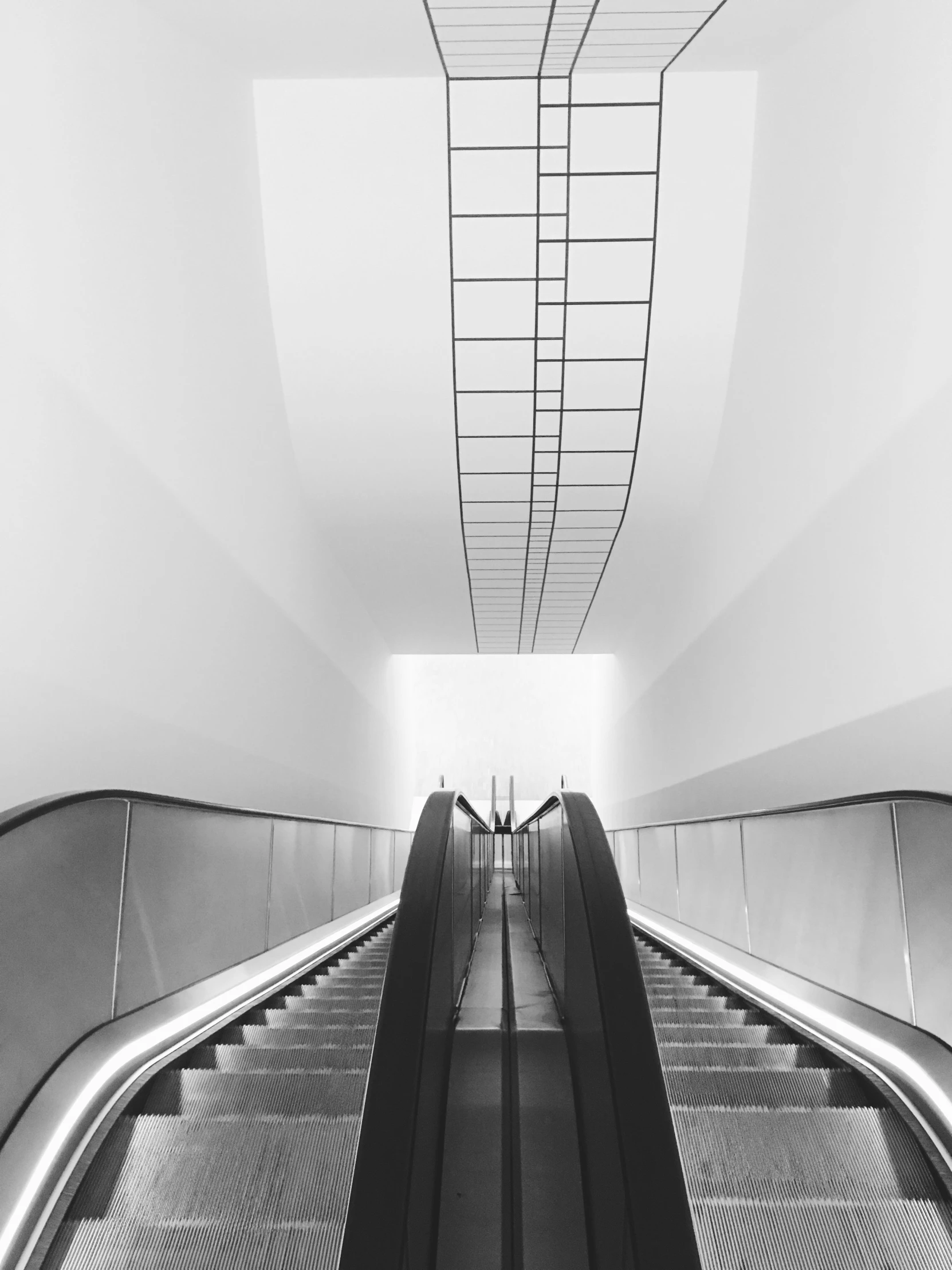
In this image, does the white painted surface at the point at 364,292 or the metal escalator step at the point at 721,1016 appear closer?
the metal escalator step at the point at 721,1016

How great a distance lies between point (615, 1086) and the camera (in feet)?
5.83

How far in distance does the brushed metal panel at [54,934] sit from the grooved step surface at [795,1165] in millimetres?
1645

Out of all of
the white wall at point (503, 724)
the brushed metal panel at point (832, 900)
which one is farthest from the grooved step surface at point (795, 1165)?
the white wall at point (503, 724)

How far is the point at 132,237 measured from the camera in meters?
4.65

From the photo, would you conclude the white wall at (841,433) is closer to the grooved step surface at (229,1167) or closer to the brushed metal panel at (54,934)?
the grooved step surface at (229,1167)

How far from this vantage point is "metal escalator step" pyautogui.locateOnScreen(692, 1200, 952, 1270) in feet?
6.58

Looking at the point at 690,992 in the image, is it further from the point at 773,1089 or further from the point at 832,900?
the point at 773,1089

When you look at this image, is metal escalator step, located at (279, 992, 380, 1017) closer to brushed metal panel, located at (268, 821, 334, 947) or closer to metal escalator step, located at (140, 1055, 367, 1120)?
brushed metal panel, located at (268, 821, 334, 947)

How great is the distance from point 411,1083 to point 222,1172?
2.83ft

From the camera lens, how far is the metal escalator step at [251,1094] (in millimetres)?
2746

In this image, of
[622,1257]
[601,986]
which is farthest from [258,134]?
[622,1257]

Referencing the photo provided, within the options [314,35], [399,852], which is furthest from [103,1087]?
[399,852]

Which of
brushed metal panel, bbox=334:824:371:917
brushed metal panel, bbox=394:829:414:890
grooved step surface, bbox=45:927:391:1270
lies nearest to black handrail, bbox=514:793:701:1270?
grooved step surface, bbox=45:927:391:1270

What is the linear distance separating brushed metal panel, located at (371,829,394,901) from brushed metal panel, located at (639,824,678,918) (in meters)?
2.72
